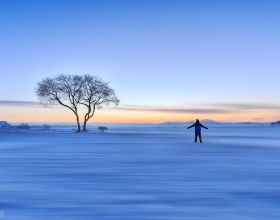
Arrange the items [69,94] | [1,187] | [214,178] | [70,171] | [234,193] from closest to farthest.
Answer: [234,193] → [1,187] → [214,178] → [70,171] → [69,94]

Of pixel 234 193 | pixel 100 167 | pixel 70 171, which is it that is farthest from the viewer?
pixel 100 167

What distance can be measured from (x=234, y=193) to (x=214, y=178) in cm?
213

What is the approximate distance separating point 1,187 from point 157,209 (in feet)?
12.2

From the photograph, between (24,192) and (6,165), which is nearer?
(24,192)

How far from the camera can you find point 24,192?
784 cm

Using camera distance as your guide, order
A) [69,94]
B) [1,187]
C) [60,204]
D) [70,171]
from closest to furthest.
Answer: [60,204]
[1,187]
[70,171]
[69,94]

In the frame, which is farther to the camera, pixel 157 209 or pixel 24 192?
pixel 24 192

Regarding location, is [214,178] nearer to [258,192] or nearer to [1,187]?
[258,192]

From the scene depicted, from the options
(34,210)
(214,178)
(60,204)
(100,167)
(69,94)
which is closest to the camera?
(34,210)

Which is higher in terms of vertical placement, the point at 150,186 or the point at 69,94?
the point at 69,94

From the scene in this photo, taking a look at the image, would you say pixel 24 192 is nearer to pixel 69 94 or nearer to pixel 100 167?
pixel 100 167

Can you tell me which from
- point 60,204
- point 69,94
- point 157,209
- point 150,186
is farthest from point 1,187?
point 69,94

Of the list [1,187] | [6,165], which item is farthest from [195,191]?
[6,165]

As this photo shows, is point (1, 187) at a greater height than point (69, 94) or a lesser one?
lesser
